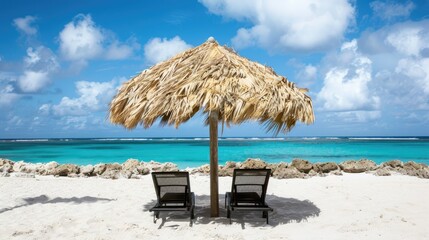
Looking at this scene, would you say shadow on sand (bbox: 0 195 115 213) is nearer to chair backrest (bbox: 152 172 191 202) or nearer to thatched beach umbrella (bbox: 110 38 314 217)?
thatched beach umbrella (bbox: 110 38 314 217)

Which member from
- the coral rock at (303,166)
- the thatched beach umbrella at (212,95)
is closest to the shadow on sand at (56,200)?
the thatched beach umbrella at (212,95)

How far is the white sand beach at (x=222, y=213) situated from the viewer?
4.88 meters

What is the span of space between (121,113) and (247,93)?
1.89 meters

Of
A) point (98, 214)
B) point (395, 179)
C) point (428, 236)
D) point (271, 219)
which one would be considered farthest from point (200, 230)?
point (395, 179)

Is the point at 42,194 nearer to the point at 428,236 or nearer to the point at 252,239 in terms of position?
the point at 252,239

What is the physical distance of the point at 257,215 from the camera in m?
5.88

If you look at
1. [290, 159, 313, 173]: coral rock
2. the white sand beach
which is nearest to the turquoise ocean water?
[290, 159, 313, 173]: coral rock

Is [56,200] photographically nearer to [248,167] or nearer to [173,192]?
[173,192]

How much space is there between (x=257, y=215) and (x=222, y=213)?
0.54 meters

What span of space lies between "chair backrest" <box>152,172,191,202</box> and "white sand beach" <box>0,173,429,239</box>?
1.47 ft

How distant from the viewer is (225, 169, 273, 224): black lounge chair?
205 inches

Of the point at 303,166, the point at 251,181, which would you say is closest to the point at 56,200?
the point at 251,181

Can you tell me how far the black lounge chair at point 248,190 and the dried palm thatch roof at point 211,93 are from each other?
2.35 ft

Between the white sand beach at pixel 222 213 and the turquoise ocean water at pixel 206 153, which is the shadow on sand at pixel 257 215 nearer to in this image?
the white sand beach at pixel 222 213
